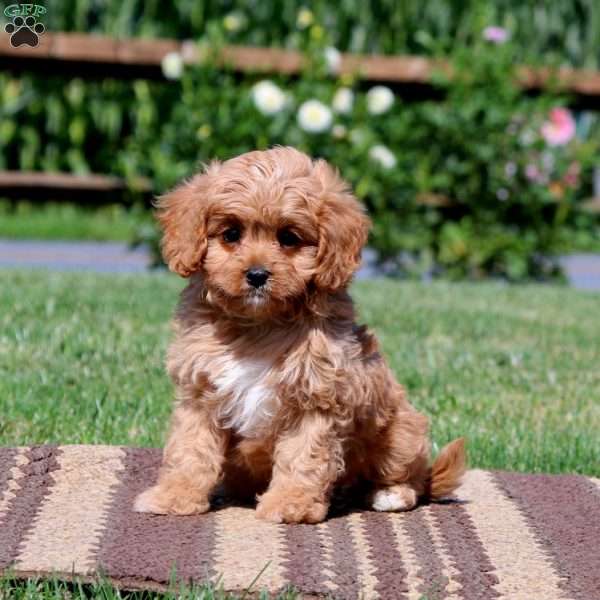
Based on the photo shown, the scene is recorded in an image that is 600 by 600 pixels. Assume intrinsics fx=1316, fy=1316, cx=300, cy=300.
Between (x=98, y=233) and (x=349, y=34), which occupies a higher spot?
(x=349, y=34)

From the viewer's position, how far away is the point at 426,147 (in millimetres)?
10422

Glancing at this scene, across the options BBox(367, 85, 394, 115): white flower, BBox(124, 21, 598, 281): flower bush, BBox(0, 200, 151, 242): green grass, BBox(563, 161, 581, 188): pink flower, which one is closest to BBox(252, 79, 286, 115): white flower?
BBox(124, 21, 598, 281): flower bush

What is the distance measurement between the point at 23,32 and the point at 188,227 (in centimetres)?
724

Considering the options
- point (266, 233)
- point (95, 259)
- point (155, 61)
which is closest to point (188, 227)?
point (266, 233)

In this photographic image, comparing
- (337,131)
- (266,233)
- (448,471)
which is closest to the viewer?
(266,233)

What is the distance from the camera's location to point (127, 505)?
3734 mm

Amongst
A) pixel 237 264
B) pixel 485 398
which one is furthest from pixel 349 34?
pixel 237 264

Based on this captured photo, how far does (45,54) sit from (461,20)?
574 centimetres

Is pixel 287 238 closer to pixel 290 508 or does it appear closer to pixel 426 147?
pixel 290 508

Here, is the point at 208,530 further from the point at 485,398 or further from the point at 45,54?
the point at 45,54

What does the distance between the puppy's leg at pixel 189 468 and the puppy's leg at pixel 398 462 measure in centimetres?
48

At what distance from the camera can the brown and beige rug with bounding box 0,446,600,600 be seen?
3133 millimetres

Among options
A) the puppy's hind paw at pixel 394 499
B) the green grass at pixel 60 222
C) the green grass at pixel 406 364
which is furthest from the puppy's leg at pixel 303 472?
the green grass at pixel 60 222

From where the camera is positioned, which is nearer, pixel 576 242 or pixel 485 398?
pixel 485 398
